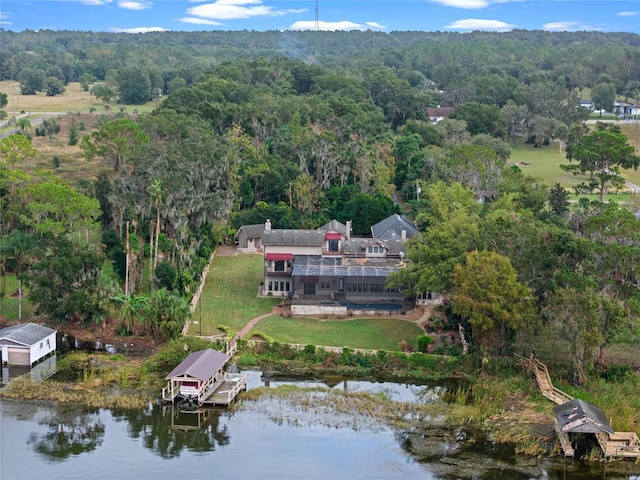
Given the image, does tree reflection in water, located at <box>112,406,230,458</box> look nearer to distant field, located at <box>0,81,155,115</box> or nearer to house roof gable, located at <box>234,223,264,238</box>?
house roof gable, located at <box>234,223,264,238</box>

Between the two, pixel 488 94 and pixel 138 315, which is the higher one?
pixel 488 94

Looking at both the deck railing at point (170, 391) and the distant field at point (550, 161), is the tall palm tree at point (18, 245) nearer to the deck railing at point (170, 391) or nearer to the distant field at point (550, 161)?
the deck railing at point (170, 391)

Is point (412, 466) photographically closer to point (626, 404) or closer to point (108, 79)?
point (626, 404)

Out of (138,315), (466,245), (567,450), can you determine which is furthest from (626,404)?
(138,315)

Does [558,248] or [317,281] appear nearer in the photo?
[558,248]

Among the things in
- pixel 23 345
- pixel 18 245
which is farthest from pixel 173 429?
pixel 18 245

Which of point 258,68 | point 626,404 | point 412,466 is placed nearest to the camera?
point 412,466

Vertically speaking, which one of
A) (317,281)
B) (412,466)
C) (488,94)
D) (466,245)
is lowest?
(412,466)
